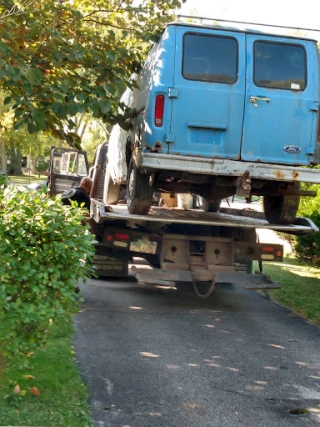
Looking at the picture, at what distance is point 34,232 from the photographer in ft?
15.7

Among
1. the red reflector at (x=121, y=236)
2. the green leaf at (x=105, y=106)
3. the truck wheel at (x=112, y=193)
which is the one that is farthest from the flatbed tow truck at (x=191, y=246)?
the green leaf at (x=105, y=106)

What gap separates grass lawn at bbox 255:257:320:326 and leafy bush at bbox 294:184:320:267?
0.25m

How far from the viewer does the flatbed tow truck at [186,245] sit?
9.58 m

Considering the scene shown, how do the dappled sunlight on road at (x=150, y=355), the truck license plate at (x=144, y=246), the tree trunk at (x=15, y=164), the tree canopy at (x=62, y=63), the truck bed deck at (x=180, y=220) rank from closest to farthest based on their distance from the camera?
the dappled sunlight on road at (x=150, y=355)
the tree canopy at (x=62, y=63)
the truck bed deck at (x=180, y=220)
the truck license plate at (x=144, y=246)
the tree trunk at (x=15, y=164)

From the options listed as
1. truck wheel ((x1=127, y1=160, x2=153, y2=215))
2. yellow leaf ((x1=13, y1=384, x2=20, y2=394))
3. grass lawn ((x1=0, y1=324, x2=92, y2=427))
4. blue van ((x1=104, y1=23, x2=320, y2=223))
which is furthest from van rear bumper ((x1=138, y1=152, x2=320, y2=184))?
yellow leaf ((x1=13, y1=384, x2=20, y2=394))

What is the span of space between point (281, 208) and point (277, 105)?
1.88 m

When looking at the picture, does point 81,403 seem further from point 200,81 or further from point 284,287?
point 284,287

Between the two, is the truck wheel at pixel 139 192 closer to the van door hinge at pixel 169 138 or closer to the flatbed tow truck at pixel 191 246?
the flatbed tow truck at pixel 191 246

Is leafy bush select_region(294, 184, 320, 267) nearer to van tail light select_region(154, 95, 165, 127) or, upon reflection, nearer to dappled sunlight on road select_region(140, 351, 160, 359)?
van tail light select_region(154, 95, 165, 127)

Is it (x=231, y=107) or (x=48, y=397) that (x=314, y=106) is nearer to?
(x=231, y=107)

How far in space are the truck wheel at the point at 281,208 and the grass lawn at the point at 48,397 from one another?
453cm

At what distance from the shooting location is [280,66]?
8.84 meters

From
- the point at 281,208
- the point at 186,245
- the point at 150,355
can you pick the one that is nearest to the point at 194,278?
the point at 186,245

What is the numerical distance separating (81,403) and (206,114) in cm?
432
